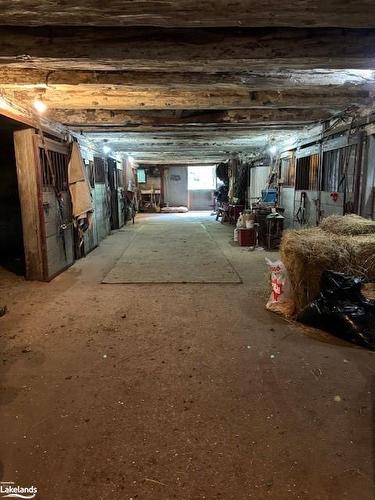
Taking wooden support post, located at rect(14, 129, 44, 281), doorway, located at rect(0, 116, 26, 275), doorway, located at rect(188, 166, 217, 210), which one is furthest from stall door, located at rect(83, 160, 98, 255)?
doorway, located at rect(188, 166, 217, 210)

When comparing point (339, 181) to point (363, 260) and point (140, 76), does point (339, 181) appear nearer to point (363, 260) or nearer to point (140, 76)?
point (363, 260)

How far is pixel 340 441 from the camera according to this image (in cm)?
183

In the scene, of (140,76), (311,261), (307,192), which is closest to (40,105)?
(140,76)

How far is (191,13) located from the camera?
217 cm

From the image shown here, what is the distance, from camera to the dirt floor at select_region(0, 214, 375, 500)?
1608 mm

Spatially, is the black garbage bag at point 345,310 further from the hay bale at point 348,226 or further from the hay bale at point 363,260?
the hay bale at point 348,226

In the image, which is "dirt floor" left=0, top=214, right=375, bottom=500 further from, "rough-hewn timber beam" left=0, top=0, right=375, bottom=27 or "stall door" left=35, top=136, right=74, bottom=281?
"rough-hewn timber beam" left=0, top=0, right=375, bottom=27

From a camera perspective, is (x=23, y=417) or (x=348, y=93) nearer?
(x=23, y=417)

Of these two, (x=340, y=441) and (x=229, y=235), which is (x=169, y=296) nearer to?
(x=340, y=441)

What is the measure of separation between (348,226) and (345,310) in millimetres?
1399

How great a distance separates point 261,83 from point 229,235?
221 inches

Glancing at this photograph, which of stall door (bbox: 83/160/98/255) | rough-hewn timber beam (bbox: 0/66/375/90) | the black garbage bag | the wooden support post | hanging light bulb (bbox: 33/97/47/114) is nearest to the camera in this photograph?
the black garbage bag

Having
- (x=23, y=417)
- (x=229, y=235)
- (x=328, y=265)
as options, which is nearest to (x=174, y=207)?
(x=229, y=235)

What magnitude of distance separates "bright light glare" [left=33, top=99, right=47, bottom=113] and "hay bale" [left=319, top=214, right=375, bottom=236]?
3931 mm
